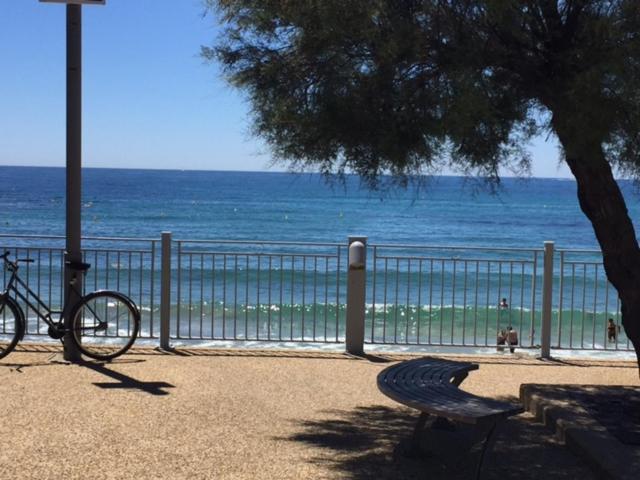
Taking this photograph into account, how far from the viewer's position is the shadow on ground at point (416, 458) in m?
5.07

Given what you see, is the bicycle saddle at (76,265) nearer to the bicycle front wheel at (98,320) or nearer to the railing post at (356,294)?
the bicycle front wheel at (98,320)

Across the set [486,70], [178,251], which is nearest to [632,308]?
[486,70]

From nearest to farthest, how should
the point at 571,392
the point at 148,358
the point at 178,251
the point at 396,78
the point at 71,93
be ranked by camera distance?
the point at 396,78 < the point at 571,392 < the point at 71,93 < the point at 148,358 < the point at 178,251

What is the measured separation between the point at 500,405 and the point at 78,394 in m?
3.66

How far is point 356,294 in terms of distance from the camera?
8.86 meters

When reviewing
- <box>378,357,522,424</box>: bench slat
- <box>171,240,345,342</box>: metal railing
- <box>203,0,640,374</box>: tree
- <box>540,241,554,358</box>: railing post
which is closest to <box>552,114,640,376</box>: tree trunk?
<box>203,0,640,374</box>: tree

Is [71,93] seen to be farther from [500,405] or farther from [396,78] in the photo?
[500,405]

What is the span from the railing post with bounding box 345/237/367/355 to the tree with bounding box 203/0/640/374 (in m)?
3.35

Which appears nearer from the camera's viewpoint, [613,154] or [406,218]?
[613,154]

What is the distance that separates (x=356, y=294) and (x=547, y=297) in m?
1.96

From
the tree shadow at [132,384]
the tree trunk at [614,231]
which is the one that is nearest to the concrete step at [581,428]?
the tree trunk at [614,231]

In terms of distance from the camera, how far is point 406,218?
5578 cm

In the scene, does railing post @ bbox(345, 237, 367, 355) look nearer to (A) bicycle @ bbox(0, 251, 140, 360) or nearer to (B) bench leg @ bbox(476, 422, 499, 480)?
(A) bicycle @ bbox(0, 251, 140, 360)

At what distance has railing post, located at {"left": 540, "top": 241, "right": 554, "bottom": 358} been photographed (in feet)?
28.9
